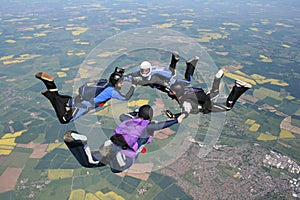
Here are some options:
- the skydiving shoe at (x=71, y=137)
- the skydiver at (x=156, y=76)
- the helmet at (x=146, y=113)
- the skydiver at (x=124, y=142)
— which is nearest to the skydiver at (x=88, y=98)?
the skydiver at (x=156, y=76)

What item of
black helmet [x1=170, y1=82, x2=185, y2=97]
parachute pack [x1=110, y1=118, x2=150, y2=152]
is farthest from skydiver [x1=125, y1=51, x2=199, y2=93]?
parachute pack [x1=110, y1=118, x2=150, y2=152]

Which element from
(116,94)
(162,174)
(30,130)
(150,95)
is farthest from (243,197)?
(30,130)

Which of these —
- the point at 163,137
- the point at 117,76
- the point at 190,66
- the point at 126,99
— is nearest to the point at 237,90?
the point at 190,66

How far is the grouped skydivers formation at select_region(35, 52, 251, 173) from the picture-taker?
5.97 metres

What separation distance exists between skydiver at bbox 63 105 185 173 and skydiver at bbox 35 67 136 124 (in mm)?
1206

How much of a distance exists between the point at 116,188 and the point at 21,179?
1352 centimetres

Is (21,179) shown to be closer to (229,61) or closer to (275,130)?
(275,130)

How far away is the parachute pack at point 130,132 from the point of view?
19.5ft

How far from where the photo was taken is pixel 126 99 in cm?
729

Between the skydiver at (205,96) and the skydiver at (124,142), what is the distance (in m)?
1.39

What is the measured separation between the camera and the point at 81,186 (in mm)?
30766

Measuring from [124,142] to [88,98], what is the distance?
7.85 ft

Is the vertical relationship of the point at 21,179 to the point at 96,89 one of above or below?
below

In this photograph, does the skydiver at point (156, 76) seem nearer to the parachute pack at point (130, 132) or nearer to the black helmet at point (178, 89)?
the black helmet at point (178, 89)
